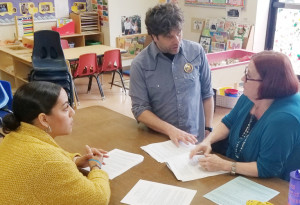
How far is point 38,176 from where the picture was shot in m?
1.18

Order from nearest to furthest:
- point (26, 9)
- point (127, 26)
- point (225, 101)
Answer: point (225, 101) < point (26, 9) < point (127, 26)

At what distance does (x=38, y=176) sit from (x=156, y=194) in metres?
0.47

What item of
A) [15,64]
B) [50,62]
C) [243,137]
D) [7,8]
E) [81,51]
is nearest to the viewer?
[243,137]

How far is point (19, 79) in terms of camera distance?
5.15 m

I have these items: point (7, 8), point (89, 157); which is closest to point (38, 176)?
point (89, 157)

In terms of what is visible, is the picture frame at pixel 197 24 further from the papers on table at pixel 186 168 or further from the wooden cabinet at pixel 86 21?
the papers on table at pixel 186 168

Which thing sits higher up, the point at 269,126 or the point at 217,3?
the point at 217,3

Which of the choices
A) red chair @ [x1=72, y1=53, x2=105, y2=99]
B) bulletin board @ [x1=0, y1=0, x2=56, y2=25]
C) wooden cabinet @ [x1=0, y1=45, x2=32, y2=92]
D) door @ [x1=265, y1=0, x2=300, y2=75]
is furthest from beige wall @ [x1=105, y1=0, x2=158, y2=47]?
door @ [x1=265, y1=0, x2=300, y2=75]

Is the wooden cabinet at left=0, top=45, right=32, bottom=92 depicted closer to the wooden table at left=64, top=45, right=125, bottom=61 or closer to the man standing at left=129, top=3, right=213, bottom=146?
the wooden table at left=64, top=45, right=125, bottom=61

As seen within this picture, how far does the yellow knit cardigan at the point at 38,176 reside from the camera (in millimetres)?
1178

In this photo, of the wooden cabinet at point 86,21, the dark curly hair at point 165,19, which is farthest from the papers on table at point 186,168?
the wooden cabinet at point 86,21

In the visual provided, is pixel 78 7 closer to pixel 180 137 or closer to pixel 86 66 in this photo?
pixel 86 66

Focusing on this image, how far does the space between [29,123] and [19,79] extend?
4113 millimetres

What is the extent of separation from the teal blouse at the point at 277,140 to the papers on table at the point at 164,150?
32 cm
